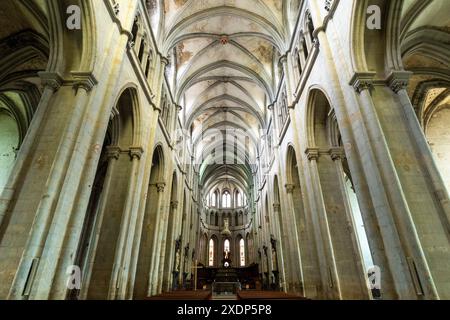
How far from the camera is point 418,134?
5609 mm

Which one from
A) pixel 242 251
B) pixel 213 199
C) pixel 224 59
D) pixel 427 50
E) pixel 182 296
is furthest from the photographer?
pixel 213 199

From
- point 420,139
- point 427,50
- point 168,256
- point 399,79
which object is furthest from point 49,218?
point 427,50

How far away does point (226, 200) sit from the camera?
42.6 m

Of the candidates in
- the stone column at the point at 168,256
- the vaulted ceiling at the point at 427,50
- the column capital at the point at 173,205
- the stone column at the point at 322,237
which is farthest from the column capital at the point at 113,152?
the vaulted ceiling at the point at 427,50

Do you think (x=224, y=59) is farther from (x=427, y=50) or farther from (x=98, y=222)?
(x=98, y=222)

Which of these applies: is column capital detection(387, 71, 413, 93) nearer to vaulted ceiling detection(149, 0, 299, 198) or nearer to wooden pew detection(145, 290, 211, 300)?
wooden pew detection(145, 290, 211, 300)

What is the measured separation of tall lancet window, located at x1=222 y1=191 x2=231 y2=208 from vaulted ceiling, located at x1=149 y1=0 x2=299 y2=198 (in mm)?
15445

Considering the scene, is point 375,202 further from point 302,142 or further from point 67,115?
point 67,115

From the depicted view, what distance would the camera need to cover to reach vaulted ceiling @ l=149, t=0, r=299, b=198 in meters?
14.2

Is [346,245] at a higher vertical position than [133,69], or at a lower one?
lower

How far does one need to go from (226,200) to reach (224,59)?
2755 cm

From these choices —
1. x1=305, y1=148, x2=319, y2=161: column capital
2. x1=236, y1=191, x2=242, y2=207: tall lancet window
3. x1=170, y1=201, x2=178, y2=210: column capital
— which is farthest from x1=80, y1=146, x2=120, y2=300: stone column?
x1=236, y1=191, x2=242, y2=207: tall lancet window

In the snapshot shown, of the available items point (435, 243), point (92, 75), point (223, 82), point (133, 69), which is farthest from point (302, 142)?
point (223, 82)
